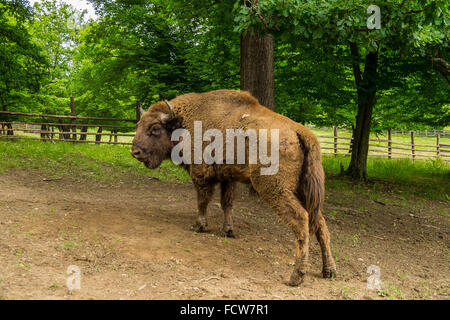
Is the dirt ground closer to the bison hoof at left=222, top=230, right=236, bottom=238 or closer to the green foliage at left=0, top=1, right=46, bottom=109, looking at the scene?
the bison hoof at left=222, top=230, right=236, bottom=238

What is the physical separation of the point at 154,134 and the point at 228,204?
1739 millimetres

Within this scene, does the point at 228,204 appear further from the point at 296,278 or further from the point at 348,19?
the point at 348,19

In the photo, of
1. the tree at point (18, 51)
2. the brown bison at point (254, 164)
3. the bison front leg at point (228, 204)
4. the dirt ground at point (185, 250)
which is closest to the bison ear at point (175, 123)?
the brown bison at point (254, 164)

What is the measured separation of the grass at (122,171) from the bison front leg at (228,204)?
5642mm

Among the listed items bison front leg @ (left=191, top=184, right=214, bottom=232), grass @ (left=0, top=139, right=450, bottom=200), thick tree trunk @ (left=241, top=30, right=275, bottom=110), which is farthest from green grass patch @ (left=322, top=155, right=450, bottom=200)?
bison front leg @ (left=191, top=184, right=214, bottom=232)

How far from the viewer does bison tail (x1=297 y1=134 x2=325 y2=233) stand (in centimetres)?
464

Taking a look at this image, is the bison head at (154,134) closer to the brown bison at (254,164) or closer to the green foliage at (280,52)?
the brown bison at (254,164)

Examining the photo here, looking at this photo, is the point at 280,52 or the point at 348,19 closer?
the point at 348,19

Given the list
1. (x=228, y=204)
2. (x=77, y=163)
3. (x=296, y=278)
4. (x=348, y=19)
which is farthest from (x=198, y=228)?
(x=77, y=163)

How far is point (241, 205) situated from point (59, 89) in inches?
752

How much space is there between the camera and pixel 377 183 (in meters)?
12.9

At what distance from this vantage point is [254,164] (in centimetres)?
494

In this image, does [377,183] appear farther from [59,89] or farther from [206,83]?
[59,89]

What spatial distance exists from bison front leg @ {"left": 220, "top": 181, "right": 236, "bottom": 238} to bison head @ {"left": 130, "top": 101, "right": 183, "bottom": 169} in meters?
1.21
